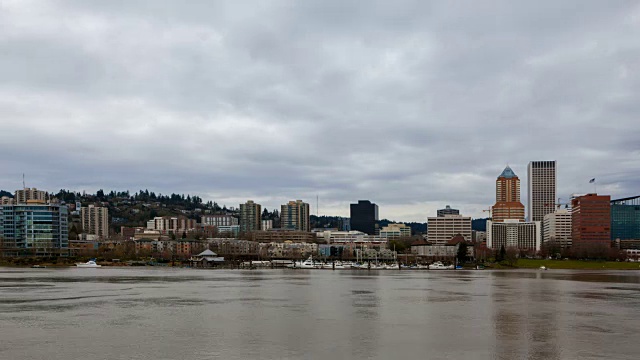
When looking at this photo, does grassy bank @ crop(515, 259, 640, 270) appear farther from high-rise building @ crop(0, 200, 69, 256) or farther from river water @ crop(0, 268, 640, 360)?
high-rise building @ crop(0, 200, 69, 256)

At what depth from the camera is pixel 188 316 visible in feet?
123

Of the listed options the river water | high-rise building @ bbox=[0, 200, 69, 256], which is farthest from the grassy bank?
high-rise building @ bbox=[0, 200, 69, 256]

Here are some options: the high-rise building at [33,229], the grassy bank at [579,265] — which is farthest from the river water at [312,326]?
the high-rise building at [33,229]

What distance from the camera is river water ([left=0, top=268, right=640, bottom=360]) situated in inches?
1038

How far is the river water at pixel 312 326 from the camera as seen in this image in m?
26.4

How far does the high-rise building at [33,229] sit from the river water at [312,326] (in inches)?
5155

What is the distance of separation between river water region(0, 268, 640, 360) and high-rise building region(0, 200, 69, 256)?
13094 cm

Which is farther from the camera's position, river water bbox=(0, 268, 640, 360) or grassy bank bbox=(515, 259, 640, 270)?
grassy bank bbox=(515, 259, 640, 270)

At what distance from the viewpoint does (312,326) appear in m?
33.7

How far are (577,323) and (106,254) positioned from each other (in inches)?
6141

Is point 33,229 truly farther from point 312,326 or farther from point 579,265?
point 312,326

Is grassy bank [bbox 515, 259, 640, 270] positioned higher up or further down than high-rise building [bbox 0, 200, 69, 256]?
further down

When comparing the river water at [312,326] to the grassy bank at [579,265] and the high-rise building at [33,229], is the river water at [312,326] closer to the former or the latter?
the grassy bank at [579,265]

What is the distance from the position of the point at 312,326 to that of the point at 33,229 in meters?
168
